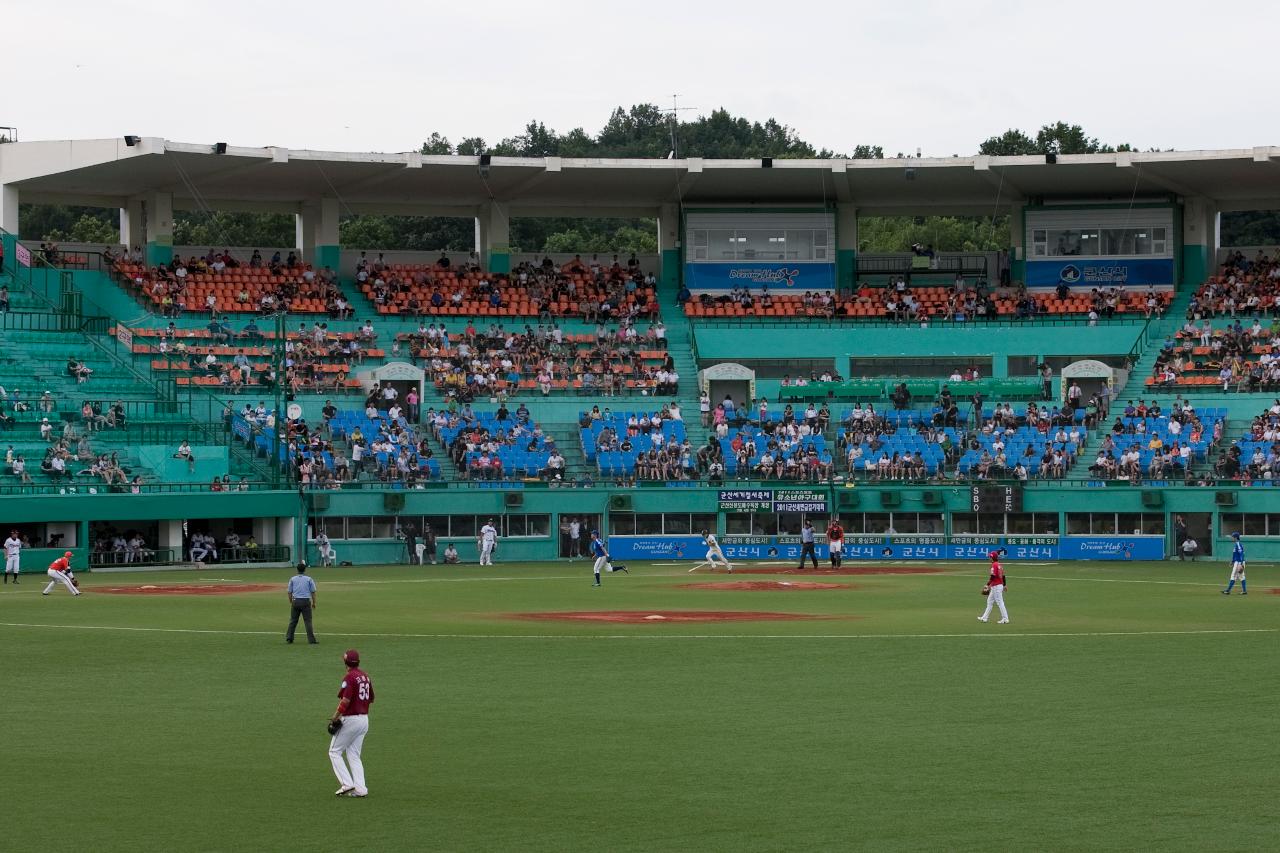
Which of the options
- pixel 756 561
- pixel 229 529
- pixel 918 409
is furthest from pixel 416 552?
pixel 918 409

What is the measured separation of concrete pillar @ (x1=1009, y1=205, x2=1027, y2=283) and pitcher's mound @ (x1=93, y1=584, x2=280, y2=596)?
44.7 meters

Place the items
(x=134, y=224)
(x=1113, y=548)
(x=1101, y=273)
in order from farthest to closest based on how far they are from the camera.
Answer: (x=1101, y=273)
(x=134, y=224)
(x=1113, y=548)

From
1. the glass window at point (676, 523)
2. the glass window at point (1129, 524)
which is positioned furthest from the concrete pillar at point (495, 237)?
the glass window at point (1129, 524)

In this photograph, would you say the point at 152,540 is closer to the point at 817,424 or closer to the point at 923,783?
the point at 817,424

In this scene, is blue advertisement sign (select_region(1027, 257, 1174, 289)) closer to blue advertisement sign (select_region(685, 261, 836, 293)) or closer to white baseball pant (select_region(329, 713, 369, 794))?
blue advertisement sign (select_region(685, 261, 836, 293))

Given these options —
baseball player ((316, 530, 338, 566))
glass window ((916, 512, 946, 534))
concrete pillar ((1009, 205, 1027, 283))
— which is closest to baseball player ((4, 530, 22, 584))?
baseball player ((316, 530, 338, 566))

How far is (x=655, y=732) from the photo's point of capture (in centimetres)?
2127

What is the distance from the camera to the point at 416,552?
61.5 meters

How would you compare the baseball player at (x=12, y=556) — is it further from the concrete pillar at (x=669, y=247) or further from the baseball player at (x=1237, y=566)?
the concrete pillar at (x=669, y=247)

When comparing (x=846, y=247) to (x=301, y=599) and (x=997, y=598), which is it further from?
(x=301, y=599)

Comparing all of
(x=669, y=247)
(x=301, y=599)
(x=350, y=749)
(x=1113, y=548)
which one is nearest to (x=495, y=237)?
(x=669, y=247)

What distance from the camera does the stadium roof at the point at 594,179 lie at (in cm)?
7038

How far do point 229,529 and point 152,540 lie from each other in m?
2.93

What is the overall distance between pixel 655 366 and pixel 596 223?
214 ft
